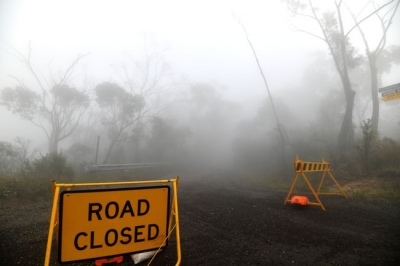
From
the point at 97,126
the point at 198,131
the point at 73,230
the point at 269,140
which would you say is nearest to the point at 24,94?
the point at 97,126

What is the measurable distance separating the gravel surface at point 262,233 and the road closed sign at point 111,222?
98 cm

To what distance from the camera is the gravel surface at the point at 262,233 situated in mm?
3580

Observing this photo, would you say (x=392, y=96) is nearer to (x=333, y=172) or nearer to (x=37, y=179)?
(x=333, y=172)

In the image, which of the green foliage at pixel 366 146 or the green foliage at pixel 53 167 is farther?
the green foliage at pixel 53 167

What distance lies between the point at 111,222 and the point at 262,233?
126 inches

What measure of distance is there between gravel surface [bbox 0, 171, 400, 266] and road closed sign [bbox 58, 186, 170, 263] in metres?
0.98

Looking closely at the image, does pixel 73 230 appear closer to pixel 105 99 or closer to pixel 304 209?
pixel 304 209

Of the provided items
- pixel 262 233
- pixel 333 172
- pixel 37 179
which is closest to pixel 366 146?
pixel 333 172

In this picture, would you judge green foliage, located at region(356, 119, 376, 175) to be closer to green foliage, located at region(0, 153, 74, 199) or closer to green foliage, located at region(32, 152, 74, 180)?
green foliage, located at region(0, 153, 74, 199)

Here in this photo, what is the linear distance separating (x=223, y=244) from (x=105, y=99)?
94.2ft

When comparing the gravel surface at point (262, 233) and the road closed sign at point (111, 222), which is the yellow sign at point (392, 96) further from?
the road closed sign at point (111, 222)

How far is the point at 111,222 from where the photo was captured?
2.66 metres

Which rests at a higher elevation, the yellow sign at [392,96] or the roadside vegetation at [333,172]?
the yellow sign at [392,96]

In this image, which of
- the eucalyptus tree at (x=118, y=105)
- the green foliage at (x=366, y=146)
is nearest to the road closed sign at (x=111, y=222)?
the green foliage at (x=366, y=146)
